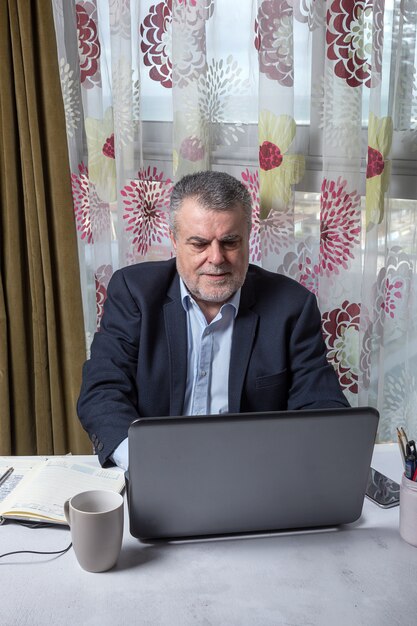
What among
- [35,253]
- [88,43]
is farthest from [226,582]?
[88,43]

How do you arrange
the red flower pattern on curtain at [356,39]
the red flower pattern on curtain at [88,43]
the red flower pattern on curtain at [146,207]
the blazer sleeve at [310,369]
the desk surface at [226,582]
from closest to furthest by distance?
the desk surface at [226,582]
the blazer sleeve at [310,369]
the red flower pattern on curtain at [356,39]
the red flower pattern on curtain at [88,43]
the red flower pattern on curtain at [146,207]

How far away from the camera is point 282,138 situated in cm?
205

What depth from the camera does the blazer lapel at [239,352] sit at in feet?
5.71

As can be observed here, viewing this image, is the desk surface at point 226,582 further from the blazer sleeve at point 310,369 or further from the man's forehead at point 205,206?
the man's forehead at point 205,206

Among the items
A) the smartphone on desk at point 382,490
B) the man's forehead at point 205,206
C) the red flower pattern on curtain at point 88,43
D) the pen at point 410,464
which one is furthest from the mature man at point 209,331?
the red flower pattern on curtain at point 88,43

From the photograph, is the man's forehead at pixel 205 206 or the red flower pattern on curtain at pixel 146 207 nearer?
the man's forehead at pixel 205 206

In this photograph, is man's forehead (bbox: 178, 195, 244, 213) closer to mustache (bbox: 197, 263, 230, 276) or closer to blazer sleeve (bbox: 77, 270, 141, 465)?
mustache (bbox: 197, 263, 230, 276)

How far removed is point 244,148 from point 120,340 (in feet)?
2.49

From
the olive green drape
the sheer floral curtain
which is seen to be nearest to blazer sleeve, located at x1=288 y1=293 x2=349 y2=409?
the sheer floral curtain

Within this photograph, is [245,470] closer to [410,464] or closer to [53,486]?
[410,464]

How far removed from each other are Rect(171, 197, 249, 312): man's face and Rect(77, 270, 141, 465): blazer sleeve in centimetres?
18

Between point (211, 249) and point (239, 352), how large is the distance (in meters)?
0.27

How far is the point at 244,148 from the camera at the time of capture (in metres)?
2.14

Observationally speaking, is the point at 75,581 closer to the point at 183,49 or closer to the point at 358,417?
the point at 358,417
